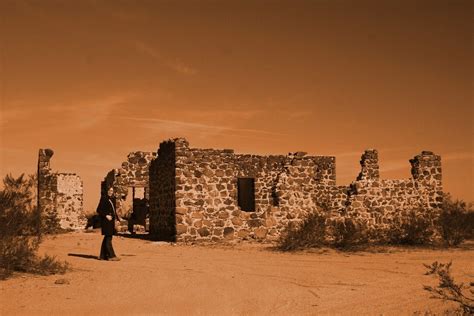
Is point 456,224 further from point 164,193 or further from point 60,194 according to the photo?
point 60,194

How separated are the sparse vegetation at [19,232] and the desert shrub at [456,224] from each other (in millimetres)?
11511

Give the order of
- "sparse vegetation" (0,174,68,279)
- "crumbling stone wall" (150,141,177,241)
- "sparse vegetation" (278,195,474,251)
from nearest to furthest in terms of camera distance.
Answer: "sparse vegetation" (0,174,68,279) → "sparse vegetation" (278,195,474,251) → "crumbling stone wall" (150,141,177,241)

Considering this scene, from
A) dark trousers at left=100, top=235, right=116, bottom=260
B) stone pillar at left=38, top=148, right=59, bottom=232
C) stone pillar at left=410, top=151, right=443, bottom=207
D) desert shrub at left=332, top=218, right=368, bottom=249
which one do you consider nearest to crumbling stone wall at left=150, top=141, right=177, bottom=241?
dark trousers at left=100, top=235, right=116, bottom=260

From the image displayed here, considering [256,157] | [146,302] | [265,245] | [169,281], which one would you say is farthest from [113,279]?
[256,157]

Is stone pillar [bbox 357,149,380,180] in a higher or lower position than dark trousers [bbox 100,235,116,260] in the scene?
higher

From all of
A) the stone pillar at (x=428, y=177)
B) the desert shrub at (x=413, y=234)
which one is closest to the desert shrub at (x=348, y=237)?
the desert shrub at (x=413, y=234)

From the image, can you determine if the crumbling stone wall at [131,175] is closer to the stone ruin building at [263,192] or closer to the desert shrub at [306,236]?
the stone ruin building at [263,192]

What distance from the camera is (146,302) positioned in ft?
24.0

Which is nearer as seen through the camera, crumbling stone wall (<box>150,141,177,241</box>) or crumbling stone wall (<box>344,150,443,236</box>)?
crumbling stone wall (<box>150,141,177,241</box>)

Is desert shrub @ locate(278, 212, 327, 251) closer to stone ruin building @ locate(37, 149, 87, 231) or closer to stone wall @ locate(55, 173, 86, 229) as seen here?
stone ruin building @ locate(37, 149, 87, 231)

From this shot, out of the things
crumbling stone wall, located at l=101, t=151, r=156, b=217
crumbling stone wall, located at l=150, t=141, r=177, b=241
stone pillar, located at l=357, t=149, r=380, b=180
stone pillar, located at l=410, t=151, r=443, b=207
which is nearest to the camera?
crumbling stone wall, located at l=150, t=141, r=177, b=241

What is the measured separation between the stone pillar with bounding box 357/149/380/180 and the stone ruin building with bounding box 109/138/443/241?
0.04 meters

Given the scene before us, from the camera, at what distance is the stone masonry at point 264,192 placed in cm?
1672

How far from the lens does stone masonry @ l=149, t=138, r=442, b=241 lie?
658 inches
